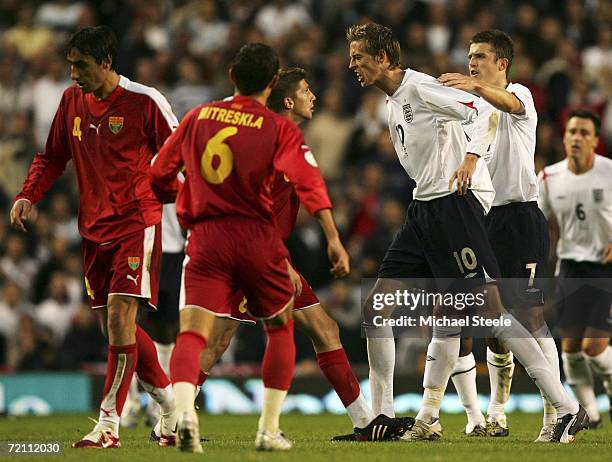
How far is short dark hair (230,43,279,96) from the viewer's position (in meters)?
7.35

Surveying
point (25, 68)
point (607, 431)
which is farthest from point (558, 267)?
point (25, 68)

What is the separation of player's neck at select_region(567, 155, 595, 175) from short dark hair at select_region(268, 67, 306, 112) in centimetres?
379

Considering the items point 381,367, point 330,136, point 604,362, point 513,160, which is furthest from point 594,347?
point 330,136

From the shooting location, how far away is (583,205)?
1140cm

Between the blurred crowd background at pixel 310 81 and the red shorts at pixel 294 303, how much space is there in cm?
553

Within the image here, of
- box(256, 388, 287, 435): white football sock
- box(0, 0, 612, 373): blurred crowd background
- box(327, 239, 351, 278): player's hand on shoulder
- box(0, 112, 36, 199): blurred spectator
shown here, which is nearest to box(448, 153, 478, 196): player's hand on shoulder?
box(327, 239, 351, 278): player's hand on shoulder

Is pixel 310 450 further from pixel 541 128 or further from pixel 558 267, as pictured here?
pixel 541 128

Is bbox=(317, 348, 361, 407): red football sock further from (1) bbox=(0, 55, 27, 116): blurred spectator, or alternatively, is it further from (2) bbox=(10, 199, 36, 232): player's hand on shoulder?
(1) bbox=(0, 55, 27, 116): blurred spectator

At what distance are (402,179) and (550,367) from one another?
7.78 metres

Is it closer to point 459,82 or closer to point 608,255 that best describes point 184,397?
point 459,82

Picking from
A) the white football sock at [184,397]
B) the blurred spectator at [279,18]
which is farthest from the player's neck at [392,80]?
the blurred spectator at [279,18]

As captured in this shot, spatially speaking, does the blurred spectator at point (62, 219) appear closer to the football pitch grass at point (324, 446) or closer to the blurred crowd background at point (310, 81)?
the blurred crowd background at point (310, 81)

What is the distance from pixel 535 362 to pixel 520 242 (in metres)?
1.32

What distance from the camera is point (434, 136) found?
28.5 ft
